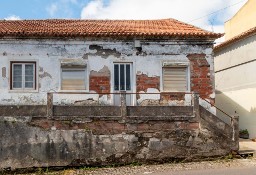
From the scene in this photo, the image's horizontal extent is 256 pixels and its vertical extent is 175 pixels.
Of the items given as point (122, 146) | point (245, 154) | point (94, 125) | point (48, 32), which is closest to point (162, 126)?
point (122, 146)

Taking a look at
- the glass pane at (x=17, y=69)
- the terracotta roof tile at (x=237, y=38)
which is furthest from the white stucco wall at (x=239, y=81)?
the glass pane at (x=17, y=69)

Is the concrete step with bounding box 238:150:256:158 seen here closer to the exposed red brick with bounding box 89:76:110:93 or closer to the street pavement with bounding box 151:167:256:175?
the street pavement with bounding box 151:167:256:175

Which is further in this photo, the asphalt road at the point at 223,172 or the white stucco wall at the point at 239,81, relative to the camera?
the white stucco wall at the point at 239,81

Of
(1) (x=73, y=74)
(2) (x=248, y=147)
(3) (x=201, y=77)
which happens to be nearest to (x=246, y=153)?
(2) (x=248, y=147)

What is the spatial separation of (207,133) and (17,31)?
863 centimetres

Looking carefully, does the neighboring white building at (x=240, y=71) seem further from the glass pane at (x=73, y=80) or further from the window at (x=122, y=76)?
the glass pane at (x=73, y=80)

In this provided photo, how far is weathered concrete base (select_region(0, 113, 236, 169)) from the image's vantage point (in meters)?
13.3

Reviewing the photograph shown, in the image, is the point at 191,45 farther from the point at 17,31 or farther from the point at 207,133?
the point at 17,31

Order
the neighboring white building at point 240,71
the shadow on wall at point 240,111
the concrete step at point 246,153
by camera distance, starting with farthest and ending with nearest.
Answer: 1. the neighboring white building at point 240,71
2. the shadow on wall at point 240,111
3. the concrete step at point 246,153

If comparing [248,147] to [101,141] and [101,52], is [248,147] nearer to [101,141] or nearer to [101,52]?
[101,141]

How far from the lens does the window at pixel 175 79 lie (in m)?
16.2

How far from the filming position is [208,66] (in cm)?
1616

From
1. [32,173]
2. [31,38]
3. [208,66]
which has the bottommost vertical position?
[32,173]

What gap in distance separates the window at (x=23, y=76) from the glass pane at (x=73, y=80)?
125 centimetres
